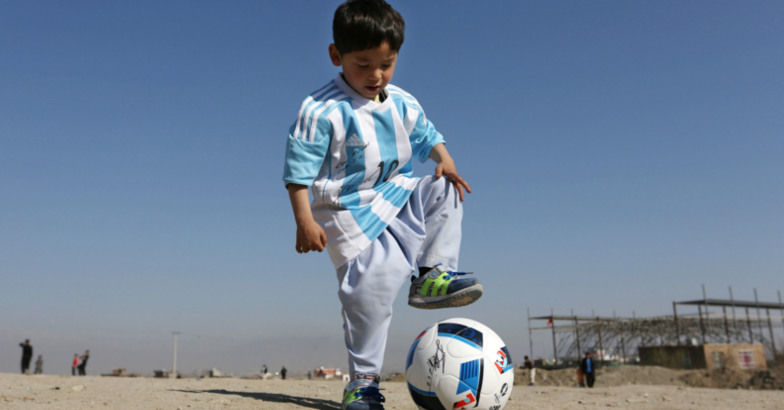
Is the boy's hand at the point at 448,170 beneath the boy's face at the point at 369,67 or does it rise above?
beneath

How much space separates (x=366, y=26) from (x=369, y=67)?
0.81ft

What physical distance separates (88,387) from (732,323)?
3510 centimetres

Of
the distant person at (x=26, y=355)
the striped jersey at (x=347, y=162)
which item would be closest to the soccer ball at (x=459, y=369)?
the striped jersey at (x=347, y=162)

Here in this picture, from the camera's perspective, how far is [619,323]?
33844 millimetres

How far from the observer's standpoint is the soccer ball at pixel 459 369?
3217mm

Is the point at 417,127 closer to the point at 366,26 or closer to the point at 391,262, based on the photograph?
the point at 366,26

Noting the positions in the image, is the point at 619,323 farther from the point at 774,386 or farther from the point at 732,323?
the point at 774,386

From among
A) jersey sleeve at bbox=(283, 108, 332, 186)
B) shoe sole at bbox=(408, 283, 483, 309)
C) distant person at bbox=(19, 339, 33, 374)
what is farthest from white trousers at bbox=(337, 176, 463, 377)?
distant person at bbox=(19, 339, 33, 374)

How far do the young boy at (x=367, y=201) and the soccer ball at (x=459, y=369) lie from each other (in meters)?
0.22

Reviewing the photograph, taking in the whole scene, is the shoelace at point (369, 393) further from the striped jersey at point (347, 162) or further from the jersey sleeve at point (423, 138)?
the jersey sleeve at point (423, 138)

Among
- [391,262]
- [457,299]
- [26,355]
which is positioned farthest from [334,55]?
[26,355]

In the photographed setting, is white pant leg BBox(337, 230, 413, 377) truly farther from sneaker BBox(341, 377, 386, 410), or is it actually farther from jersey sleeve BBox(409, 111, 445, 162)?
jersey sleeve BBox(409, 111, 445, 162)

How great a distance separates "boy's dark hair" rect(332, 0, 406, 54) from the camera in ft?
10.4

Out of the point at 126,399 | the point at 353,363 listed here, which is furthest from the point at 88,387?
the point at 353,363
